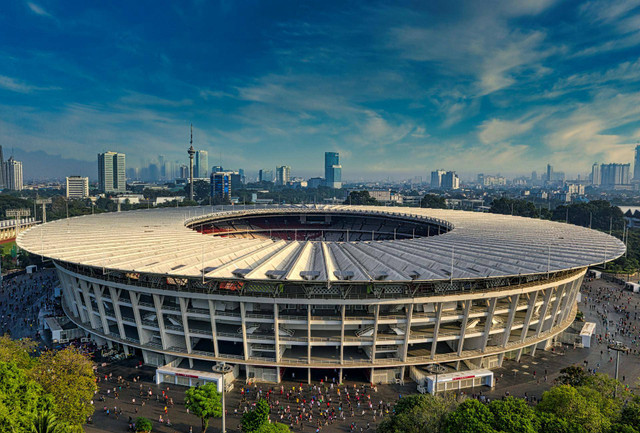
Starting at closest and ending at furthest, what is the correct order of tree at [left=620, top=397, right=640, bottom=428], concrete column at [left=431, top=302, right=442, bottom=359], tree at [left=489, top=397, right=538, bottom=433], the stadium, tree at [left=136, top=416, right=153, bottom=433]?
tree at [left=489, top=397, right=538, bottom=433]
tree at [left=620, top=397, right=640, bottom=428]
tree at [left=136, top=416, right=153, bottom=433]
the stadium
concrete column at [left=431, top=302, right=442, bottom=359]

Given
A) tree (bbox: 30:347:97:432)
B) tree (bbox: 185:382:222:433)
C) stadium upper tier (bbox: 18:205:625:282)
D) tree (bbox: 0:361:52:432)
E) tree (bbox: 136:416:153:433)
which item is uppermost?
stadium upper tier (bbox: 18:205:625:282)

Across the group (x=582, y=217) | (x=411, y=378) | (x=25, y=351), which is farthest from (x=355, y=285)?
(x=582, y=217)

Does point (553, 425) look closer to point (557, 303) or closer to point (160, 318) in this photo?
point (557, 303)

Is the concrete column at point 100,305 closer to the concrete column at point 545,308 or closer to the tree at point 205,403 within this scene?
the tree at point 205,403

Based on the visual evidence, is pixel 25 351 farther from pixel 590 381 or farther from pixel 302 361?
pixel 590 381

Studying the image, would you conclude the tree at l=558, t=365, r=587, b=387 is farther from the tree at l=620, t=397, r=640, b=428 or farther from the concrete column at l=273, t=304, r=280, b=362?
the concrete column at l=273, t=304, r=280, b=362

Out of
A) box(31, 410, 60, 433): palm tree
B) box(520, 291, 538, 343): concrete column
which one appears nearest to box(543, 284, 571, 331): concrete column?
box(520, 291, 538, 343): concrete column
